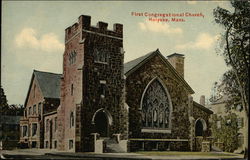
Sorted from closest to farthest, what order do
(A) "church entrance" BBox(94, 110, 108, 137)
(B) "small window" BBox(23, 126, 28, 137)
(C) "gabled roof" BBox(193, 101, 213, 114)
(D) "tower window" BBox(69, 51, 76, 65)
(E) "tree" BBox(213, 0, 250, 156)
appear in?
(E) "tree" BBox(213, 0, 250, 156), (D) "tower window" BBox(69, 51, 76, 65), (A) "church entrance" BBox(94, 110, 108, 137), (C) "gabled roof" BBox(193, 101, 213, 114), (B) "small window" BBox(23, 126, 28, 137)

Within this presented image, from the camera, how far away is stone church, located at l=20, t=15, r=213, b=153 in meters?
17.9

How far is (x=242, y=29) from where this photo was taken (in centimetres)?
1658

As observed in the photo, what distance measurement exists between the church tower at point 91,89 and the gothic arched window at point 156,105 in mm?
1684

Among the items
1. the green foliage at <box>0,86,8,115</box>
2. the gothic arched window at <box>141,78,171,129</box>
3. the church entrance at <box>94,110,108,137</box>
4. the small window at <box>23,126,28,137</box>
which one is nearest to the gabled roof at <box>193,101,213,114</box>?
the gothic arched window at <box>141,78,171,129</box>

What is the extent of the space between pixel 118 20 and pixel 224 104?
22.3ft

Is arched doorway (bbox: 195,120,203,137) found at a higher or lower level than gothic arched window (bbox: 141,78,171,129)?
lower

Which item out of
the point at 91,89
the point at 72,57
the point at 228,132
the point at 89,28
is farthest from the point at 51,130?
the point at 228,132

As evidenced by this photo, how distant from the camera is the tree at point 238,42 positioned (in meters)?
16.2

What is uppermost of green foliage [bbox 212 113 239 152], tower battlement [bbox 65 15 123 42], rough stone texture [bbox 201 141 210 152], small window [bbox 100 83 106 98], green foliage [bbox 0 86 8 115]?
tower battlement [bbox 65 15 123 42]

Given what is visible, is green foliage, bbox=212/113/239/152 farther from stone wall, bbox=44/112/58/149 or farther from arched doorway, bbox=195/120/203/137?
stone wall, bbox=44/112/58/149

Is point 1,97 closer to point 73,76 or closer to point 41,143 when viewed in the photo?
point 73,76

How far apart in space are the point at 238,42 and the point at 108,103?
6131mm

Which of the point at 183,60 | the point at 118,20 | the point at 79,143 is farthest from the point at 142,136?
the point at 118,20

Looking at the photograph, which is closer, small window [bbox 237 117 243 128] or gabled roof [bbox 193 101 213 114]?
small window [bbox 237 117 243 128]
